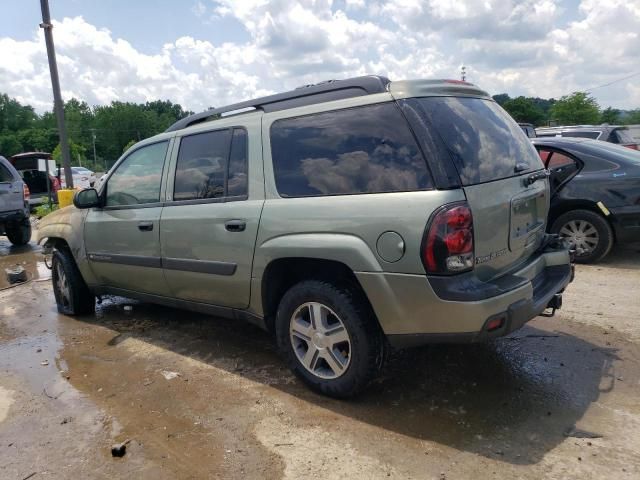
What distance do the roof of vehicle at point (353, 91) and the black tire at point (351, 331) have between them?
1.20 metres

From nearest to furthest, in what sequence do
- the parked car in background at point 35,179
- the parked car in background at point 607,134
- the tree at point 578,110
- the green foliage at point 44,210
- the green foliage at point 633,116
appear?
1. the parked car in background at point 607,134
2. the green foliage at point 44,210
3. the parked car in background at point 35,179
4. the tree at point 578,110
5. the green foliage at point 633,116

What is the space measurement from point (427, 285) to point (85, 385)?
2.71m

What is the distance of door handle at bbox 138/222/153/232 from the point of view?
436 cm

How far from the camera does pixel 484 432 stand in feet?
9.67

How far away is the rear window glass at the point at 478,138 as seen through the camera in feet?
9.70

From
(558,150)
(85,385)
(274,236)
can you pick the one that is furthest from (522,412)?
(558,150)

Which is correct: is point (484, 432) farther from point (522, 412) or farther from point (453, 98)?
point (453, 98)

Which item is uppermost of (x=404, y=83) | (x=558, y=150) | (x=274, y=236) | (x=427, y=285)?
(x=404, y=83)

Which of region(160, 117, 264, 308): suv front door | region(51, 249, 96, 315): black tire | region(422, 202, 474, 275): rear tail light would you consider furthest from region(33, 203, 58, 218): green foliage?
region(422, 202, 474, 275): rear tail light

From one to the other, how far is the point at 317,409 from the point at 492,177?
5.84ft

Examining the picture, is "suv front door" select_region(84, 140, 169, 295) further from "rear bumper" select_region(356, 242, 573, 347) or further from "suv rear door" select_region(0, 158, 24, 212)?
"suv rear door" select_region(0, 158, 24, 212)

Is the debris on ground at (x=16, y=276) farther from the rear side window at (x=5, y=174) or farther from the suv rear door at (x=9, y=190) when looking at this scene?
the rear side window at (x=5, y=174)

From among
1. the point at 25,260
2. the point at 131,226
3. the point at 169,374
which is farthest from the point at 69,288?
the point at 25,260

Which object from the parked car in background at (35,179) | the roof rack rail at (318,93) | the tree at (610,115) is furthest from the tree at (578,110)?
the roof rack rail at (318,93)
